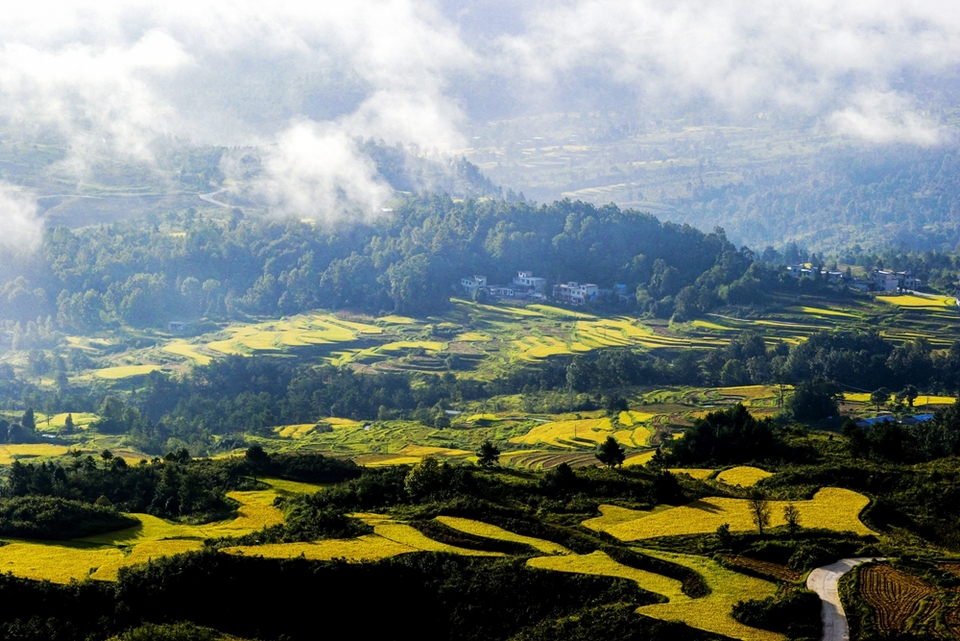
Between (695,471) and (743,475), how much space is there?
60.3 inches

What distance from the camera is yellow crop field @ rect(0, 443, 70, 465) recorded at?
42.5 meters

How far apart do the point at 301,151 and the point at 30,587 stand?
304ft

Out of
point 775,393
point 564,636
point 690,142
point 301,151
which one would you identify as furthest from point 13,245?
point 690,142

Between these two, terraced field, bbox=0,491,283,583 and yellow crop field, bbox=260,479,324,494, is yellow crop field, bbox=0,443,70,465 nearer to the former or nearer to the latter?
yellow crop field, bbox=260,479,324,494

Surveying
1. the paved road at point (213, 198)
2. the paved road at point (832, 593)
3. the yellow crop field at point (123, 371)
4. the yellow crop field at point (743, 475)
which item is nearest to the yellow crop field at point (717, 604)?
the paved road at point (832, 593)

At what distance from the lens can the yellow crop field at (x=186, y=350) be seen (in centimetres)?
6322

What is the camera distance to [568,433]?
45.1 m

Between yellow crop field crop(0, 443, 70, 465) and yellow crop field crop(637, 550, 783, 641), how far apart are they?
3032cm

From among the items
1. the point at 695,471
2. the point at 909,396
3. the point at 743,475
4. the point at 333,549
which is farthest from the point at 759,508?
the point at 909,396

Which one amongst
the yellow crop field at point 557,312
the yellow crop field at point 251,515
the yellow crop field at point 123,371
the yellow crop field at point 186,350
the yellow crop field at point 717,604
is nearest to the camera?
the yellow crop field at point 717,604

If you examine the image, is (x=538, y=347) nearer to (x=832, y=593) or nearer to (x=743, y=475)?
(x=743, y=475)

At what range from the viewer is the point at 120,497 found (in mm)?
27562

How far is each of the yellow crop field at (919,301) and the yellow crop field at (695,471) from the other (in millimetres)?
45066

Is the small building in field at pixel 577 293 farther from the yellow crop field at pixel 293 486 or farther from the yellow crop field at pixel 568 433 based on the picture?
the yellow crop field at pixel 293 486
